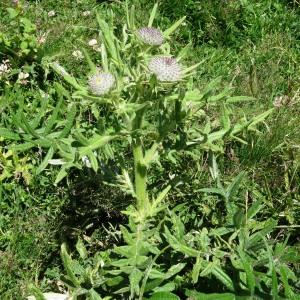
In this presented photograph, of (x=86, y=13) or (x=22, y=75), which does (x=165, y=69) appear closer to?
(x=22, y=75)

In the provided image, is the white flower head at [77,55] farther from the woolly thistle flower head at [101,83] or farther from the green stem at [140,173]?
the woolly thistle flower head at [101,83]

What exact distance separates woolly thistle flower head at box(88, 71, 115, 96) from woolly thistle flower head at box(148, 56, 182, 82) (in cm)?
14

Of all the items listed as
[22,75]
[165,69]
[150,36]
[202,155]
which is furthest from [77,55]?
[165,69]

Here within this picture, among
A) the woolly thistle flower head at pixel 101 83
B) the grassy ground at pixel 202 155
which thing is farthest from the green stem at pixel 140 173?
the grassy ground at pixel 202 155

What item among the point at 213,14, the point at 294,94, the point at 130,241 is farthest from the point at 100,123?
the point at 213,14

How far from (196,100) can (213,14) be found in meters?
2.10

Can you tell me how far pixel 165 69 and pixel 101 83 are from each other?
0.21 m

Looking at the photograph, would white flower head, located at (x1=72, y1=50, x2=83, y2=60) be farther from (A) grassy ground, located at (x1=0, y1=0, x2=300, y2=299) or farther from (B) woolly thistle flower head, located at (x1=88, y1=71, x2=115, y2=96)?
(B) woolly thistle flower head, located at (x1=88, y1=71, x2=115, y2=96)

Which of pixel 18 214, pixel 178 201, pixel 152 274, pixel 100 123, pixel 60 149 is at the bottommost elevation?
pixel 18 214

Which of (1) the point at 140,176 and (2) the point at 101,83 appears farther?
(1) the point at 140,176

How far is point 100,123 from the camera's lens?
2000mm

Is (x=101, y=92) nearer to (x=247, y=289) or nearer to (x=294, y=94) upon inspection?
(x=247, y=289)

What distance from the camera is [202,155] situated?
2936 mm

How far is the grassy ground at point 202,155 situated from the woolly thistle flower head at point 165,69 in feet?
2.19
